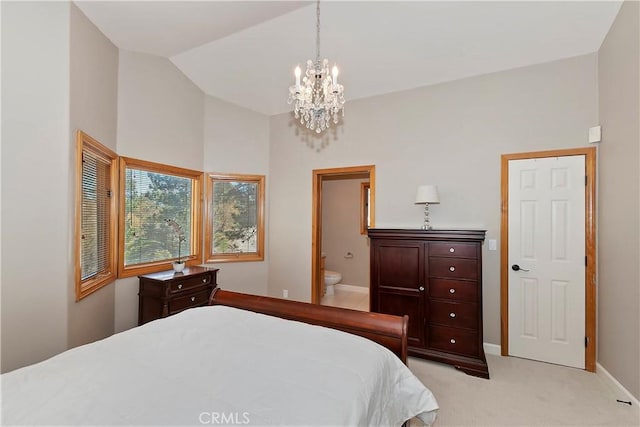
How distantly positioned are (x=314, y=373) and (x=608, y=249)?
2893mm

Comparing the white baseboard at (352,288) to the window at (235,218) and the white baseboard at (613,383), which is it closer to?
the window at (235,218)

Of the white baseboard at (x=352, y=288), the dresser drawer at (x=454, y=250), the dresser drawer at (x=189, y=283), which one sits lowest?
the white baseboard at (x=352, y=288)

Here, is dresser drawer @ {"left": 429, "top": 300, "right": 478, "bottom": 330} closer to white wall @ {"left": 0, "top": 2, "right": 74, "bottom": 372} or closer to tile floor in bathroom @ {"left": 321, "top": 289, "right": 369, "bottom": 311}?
tile floor in bathroom @ {"left": 321, "top": 289, "right": 369, "bottom": 311}

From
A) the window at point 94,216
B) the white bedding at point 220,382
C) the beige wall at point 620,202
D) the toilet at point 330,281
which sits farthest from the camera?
the toilet at point 330,281

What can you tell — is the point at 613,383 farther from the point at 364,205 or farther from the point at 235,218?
the point at 235,218

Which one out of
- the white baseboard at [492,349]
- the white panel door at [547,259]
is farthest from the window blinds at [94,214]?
the white panel door at [547,259]

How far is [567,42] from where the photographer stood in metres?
2.71

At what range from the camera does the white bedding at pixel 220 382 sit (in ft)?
3.17

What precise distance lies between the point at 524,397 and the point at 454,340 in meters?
0.63

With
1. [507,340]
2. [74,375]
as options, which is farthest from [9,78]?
[507,340]

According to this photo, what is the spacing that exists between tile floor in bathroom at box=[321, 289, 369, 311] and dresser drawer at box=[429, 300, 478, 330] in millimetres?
1912

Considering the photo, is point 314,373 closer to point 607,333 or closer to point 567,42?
point 607,333

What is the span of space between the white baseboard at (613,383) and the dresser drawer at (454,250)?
141 cm

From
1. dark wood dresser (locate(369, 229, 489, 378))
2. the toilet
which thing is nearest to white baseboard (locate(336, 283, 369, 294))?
the toilet
